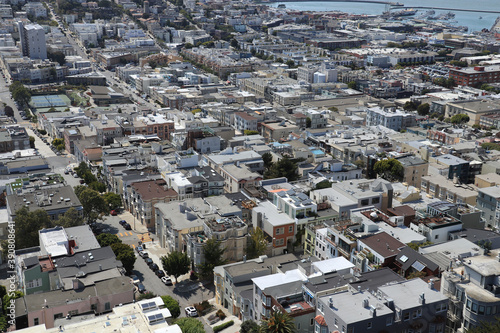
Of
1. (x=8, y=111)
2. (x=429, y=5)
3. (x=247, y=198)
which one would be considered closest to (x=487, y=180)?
(x=247, y=198)

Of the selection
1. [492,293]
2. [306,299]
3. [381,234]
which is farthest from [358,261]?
[492,293]

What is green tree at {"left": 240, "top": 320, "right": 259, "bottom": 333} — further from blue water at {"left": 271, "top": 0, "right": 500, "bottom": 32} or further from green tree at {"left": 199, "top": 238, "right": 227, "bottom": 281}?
blue water at {"left": 271, "top": 0, "right": 500, "bottom": 32}

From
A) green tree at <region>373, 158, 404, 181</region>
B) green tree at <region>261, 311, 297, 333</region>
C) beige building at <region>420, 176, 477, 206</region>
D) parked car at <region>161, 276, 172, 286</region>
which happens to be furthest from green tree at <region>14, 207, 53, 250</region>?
beige building at <region>420, 176, 477, 206</region>

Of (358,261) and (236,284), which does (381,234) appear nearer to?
(358,261)

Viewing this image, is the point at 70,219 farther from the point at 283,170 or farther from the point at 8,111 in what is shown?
the point at 8,111

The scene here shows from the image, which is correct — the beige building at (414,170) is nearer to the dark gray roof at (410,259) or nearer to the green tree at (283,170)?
the green tree at (283,170)

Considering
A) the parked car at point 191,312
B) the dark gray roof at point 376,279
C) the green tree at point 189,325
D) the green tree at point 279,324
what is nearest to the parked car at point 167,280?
the parked car at point 191,312
